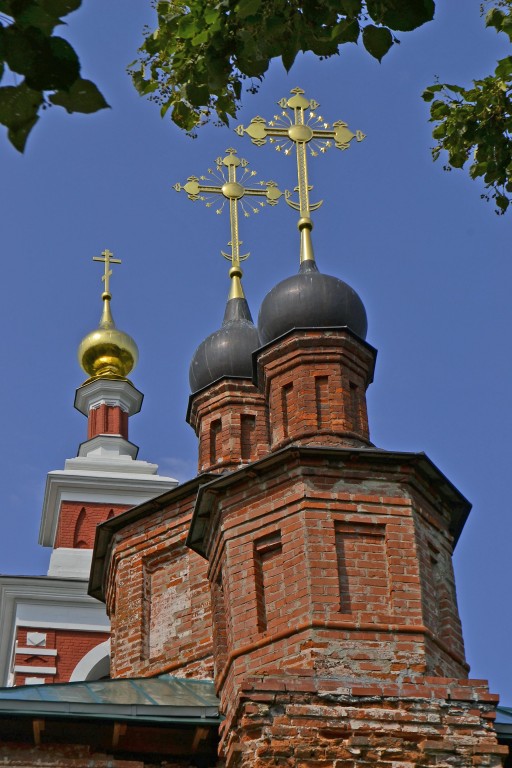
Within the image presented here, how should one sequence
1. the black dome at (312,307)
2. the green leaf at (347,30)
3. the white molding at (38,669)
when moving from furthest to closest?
the white molding at (38,669), the black dome at (312,307), the green leaf at (347,30)

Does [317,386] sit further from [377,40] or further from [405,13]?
[405,13]

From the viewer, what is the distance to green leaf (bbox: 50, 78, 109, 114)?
4949 millimetres

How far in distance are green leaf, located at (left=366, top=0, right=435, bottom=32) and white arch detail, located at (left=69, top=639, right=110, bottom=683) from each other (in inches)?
612

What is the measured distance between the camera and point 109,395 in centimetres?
2428

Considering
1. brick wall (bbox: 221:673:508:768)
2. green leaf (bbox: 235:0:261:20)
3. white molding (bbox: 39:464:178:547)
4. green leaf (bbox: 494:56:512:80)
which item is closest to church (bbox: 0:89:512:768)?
brick wall (bbox: 221:673:508:768)

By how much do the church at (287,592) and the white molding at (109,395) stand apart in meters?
6.92

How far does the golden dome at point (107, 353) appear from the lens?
24.6m

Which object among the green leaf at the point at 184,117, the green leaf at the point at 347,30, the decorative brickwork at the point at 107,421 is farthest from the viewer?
the decorative brickwork at the point at 107,421

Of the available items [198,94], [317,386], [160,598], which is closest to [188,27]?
[198,94]

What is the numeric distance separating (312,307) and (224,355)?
3.01 m

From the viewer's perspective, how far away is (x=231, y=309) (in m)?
18.5

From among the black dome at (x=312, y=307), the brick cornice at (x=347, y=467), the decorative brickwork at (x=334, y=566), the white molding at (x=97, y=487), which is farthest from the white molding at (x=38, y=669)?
the brick cornice at (x=347, y=467)

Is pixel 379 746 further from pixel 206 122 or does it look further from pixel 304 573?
pixel 206 122

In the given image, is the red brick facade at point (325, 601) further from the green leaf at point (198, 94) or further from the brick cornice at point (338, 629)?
the green leaf at point (198, 94)
